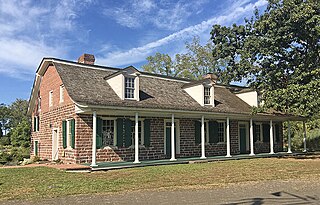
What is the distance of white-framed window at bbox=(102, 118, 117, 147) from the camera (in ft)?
50.0

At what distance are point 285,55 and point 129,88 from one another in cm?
913

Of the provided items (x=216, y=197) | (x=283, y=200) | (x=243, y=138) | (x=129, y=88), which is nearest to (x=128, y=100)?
(x=129, y=88)

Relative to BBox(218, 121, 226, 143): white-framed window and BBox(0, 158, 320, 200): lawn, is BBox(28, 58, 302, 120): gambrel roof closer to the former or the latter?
BBox(218, 121, 226, 143): white-framed window

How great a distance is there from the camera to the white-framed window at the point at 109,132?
15.3 m

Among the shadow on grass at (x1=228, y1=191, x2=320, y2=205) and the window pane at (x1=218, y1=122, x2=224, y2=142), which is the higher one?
the window pane at (x1=218, y1=122, x2=224, y2=142)

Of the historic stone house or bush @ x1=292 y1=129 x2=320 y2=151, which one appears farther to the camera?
bush @ x1=292 y1=129 x2=320 y2=151

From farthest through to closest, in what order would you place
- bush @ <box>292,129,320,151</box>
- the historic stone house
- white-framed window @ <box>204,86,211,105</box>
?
bush @ <box>292,129,320,151</box>, white-framed window @ <box>204,86,211,105</box>, the historic stone house

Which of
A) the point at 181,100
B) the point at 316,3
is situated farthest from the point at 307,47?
the point at 181,100

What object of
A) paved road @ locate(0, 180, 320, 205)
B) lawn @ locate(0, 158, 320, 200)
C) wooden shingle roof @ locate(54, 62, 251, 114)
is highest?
wooden shingle roof @ locate(54, 62, 251, 114)

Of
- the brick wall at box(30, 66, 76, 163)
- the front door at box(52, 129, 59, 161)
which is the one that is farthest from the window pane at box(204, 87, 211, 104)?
the front door at box(52, 129, 59, 161)

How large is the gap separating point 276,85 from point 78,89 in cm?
1121

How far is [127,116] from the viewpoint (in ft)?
52.3

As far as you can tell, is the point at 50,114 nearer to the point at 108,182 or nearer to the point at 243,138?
the point at 108,182

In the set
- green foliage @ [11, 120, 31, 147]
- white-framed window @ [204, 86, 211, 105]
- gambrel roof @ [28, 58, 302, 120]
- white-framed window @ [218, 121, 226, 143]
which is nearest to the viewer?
gambrel roof @ [28, 58, 302, 120]
